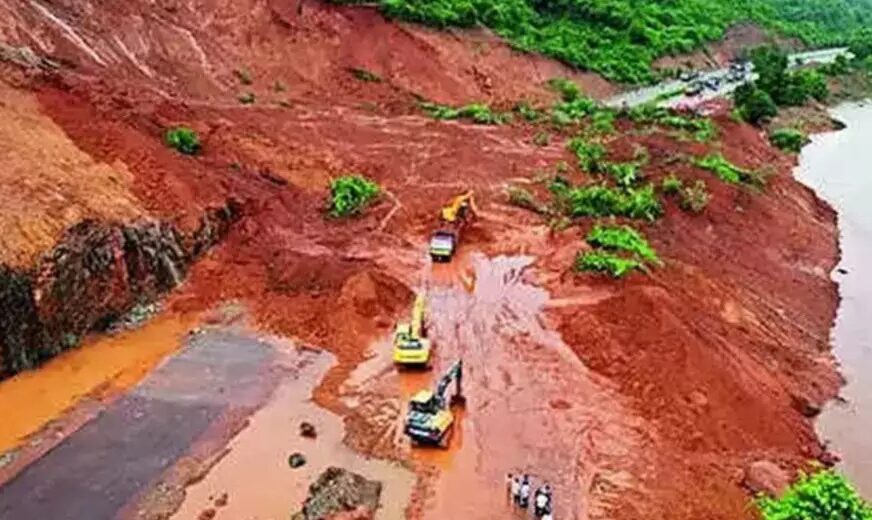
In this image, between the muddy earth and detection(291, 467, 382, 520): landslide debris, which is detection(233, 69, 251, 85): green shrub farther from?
detection(291, 467, 382, 520): landslide debris

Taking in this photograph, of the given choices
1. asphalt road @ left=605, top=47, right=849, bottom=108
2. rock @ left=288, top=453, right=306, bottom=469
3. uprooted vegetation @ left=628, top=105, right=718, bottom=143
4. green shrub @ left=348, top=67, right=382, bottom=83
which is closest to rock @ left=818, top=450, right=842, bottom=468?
rock @ left=288, top=453, right=306, bottom=469

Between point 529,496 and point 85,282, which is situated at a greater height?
point 85,282

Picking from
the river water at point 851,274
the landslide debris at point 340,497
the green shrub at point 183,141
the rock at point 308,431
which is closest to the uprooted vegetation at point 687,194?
the river water at point 851,274

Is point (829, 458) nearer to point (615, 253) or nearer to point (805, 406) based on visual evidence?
point (805, 406)

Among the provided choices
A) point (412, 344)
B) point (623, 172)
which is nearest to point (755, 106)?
point (623, 172)

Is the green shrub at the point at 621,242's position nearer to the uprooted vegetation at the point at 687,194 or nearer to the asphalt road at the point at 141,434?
the uprooted vegetation at the point at 687,194

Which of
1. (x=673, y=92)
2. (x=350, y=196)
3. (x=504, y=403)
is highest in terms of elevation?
(x=673, y=92)
